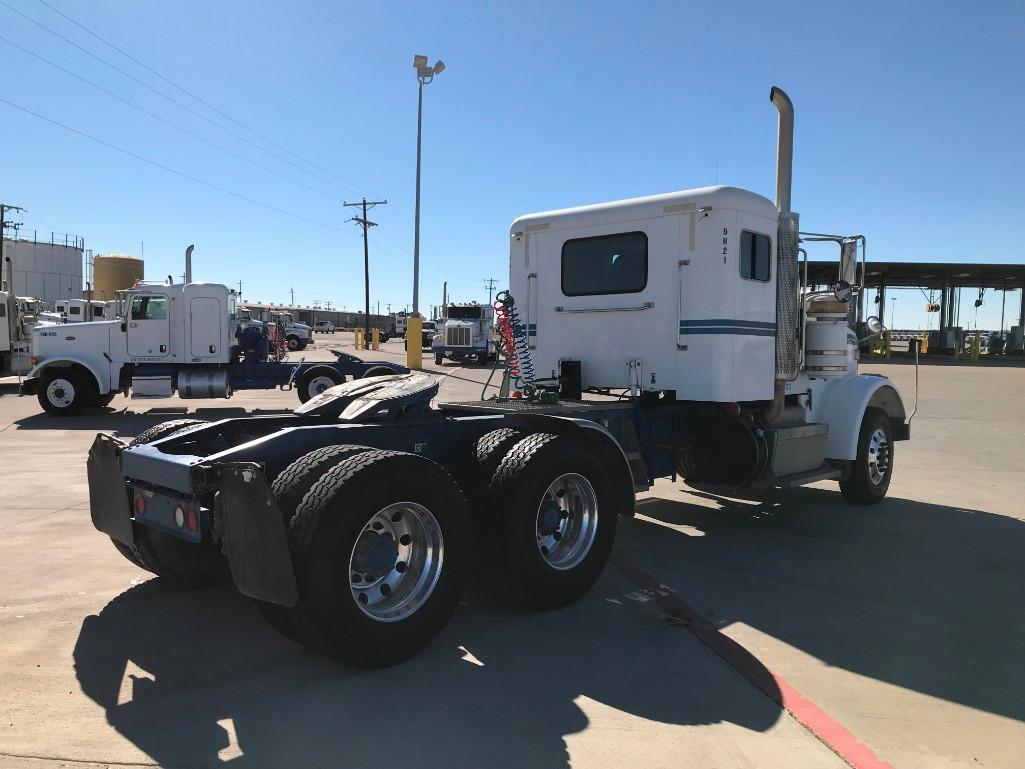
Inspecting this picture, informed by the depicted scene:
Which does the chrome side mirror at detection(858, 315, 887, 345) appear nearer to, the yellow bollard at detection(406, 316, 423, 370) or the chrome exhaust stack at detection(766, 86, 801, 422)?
the chrome exhaust stack at detection(766, 86, 801, 422)

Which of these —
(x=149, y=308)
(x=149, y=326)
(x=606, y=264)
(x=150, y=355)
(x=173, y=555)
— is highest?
(x=606, y=264)

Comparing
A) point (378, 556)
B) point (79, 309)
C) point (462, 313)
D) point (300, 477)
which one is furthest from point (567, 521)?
point (462, 313)

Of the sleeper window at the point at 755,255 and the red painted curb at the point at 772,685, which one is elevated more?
the sleeper window at the point at 755,255

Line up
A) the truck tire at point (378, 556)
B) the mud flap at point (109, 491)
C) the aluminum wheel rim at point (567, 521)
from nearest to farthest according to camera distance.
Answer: the truck tire at point (378, 556) → the mud flap at point (109, 491) → the aluminum wheel rim at point (567, 521)

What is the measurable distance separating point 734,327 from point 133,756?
16.0 feet

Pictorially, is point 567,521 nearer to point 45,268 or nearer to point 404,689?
point 404,689

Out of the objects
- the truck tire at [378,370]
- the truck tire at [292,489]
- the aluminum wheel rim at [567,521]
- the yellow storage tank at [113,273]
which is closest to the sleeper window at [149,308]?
the truck tire at [378,370]

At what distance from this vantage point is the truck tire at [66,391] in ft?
48.8

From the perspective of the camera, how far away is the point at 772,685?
12.3ft

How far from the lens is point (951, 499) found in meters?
8.36

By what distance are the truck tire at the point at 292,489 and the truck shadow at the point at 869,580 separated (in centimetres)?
250

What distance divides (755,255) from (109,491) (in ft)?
16.4

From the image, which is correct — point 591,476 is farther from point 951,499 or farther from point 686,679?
point 951,499

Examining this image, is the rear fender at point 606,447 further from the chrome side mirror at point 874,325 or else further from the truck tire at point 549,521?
the chrome side mirror at point 874,325
